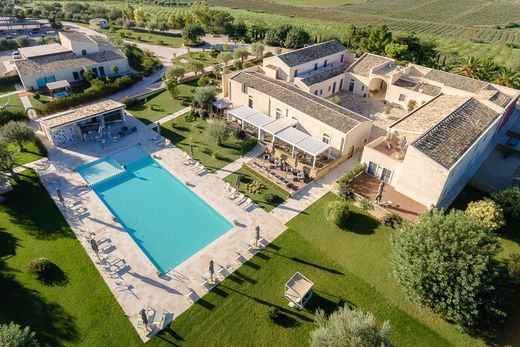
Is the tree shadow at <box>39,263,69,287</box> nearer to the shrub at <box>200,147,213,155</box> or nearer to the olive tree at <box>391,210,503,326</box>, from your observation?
the shrub at <box>200,147,213,155</box>

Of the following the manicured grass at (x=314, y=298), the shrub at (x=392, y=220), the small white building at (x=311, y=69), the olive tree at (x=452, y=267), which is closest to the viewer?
the olive tree at (x=452, y=267)

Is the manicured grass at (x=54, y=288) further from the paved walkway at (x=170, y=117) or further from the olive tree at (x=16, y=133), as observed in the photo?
the paved walkway at (x=170, y=117)

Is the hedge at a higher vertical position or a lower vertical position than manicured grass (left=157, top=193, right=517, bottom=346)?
higher

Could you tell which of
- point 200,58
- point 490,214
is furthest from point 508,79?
point 200,58

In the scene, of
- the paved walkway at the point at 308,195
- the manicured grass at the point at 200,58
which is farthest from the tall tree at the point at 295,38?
the paved walkway at the point at 308,195

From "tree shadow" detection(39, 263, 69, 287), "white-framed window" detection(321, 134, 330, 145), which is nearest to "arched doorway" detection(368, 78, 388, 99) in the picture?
"white-framed window" detection(321, 134, 330, 145)

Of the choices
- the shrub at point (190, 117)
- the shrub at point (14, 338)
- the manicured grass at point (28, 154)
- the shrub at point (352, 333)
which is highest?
the shrub at point (352, 333)

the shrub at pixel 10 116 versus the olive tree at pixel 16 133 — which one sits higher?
the olive tree at pixel 16 133

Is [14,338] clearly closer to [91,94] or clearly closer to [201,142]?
[201,142]
